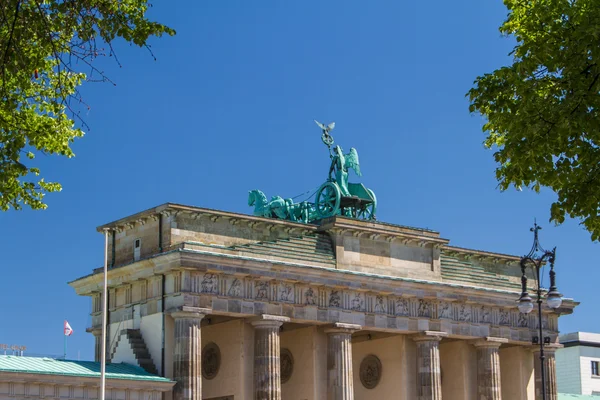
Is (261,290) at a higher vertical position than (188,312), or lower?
higher

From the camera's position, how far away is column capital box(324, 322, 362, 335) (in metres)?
56.8

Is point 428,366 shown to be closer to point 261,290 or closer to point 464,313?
point 464,313

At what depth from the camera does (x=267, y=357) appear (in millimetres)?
53969

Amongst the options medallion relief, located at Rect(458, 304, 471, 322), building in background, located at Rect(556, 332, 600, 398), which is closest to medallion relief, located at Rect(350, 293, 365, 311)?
medallion relief, located at Rect(458, 304, 471, 322)

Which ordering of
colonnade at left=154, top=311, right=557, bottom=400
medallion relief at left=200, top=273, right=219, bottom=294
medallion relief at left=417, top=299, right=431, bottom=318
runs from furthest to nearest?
medallion relief at left=417, top=299, right=431, bottom=318, medallion relief at left=200, top=273, right=219, bottom=294, colonnade at left=154, top=311, right=557, bottom=400

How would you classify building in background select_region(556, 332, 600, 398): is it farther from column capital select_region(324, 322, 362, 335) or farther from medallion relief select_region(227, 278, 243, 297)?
medallion relief select_region(227, 278, 243, 297)

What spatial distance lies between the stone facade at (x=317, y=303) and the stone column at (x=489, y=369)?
0.26 ft

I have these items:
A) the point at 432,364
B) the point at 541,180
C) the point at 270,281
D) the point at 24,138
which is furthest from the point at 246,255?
the point at 541,180

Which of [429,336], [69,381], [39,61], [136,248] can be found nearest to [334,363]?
[429,336]

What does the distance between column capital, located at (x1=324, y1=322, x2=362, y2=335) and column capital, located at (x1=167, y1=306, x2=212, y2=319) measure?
7795 mm

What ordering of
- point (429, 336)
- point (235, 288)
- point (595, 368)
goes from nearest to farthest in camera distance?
1. point (235, 288)
2. point (429, 336)
3. point (595, 368)

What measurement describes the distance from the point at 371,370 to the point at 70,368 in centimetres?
1978

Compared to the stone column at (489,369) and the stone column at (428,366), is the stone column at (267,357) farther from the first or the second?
the stone column at (489,369)

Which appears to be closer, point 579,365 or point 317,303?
point 317,303
